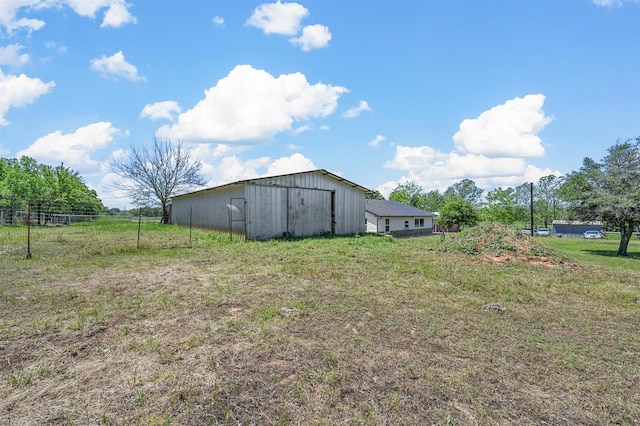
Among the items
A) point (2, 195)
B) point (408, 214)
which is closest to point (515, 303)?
point (408, 214)

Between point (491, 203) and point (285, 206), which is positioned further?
point (491, 203)

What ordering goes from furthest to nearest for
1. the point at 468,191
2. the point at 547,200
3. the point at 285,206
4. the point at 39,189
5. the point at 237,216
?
the point at 468,191
the point at 547,200
the point at 39,189
the point at 285,206
the point at 237,216

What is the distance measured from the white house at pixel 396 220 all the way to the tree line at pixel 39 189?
2244 centimetres

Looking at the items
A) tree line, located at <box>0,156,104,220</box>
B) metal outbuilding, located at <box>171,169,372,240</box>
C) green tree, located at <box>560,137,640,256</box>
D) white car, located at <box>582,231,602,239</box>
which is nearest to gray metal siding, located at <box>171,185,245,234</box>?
metal outbuilding, located at <box>171,169,372,240</box>

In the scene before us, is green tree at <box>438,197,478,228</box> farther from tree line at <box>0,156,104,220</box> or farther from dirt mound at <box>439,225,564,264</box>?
tree line at <box>0,156,104,220</box>

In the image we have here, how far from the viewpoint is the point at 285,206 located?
16.6 m

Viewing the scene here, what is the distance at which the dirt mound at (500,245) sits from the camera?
965cm

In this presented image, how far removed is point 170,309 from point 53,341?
1.41 meters

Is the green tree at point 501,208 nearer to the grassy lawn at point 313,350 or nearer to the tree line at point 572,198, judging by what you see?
the tree line at point 572,198

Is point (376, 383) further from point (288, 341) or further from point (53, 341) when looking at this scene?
point (53, 341)

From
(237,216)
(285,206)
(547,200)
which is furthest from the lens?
(547,200)

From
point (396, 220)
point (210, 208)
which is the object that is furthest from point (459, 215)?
point (210, 208)

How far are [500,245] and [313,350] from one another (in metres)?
9.02

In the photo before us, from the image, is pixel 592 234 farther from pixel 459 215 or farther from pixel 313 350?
pixel 313 350
